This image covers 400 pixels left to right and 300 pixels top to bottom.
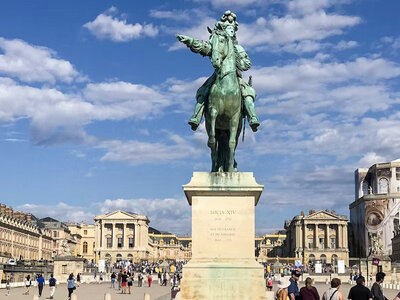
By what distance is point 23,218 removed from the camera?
12288 cm

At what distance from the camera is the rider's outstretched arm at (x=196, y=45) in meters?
14.3

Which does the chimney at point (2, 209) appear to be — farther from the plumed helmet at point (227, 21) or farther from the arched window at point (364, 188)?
the plumed helmet at point (227, 21)

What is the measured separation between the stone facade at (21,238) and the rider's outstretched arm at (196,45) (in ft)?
267

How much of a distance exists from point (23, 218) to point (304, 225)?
75020 millimetres

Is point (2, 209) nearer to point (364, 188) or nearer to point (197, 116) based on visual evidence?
point (364, 188)

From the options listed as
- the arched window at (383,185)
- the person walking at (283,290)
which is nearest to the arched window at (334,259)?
the arched window at (383,185)

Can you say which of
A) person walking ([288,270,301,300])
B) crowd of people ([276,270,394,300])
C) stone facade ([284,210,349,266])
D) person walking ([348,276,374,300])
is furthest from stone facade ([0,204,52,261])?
person walking ([348,276,374,300])

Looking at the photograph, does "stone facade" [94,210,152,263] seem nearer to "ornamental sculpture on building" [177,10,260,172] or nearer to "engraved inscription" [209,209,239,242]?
"ornamental sculpture on building" [177,10,260,172]

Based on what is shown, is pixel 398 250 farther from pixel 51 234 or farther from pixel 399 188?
pixel 51 234

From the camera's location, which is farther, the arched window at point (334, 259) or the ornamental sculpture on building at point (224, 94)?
the arched window at point (334, 259)

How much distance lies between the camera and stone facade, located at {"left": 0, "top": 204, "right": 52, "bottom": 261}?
103m

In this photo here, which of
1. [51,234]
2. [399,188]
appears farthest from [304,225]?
[51,234]

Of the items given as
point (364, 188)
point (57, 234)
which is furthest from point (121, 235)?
point (364, 188)

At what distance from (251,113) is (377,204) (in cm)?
10902
